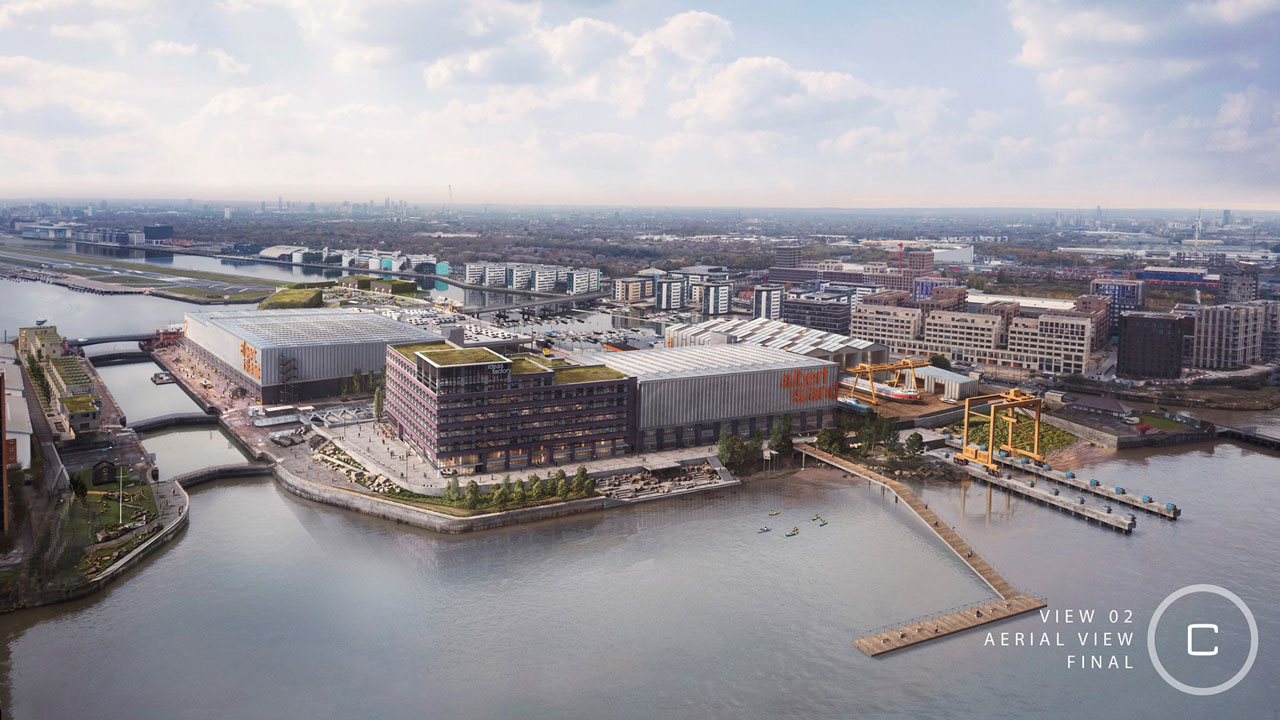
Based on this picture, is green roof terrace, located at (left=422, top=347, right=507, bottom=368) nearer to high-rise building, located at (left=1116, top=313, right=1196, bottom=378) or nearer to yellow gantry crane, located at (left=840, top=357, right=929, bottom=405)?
yellow gantry crane, located at (left=840, top=357, right=929, bottom=405)

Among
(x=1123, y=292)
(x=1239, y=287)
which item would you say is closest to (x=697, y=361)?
(x=1123, y=292)

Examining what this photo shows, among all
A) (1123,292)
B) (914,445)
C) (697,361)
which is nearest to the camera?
(914,445)

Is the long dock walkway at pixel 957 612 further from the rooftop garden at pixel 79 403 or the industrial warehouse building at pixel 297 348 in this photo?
the rooftop garden at pixel 79 403

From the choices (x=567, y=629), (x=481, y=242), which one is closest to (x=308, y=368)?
(x=567, y=629)

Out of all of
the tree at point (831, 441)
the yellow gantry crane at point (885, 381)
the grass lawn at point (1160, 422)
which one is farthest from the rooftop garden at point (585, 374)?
the grass lawn at point (1160, 422)

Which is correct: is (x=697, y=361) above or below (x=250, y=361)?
above

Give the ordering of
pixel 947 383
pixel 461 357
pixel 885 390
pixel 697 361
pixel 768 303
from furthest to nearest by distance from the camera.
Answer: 1. pixel 768 303
2. pixel 947 383
3. pixel 885 390
4. pixel 697 361
5. pixel 461 357

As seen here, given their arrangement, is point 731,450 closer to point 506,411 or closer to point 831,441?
point 831,441
